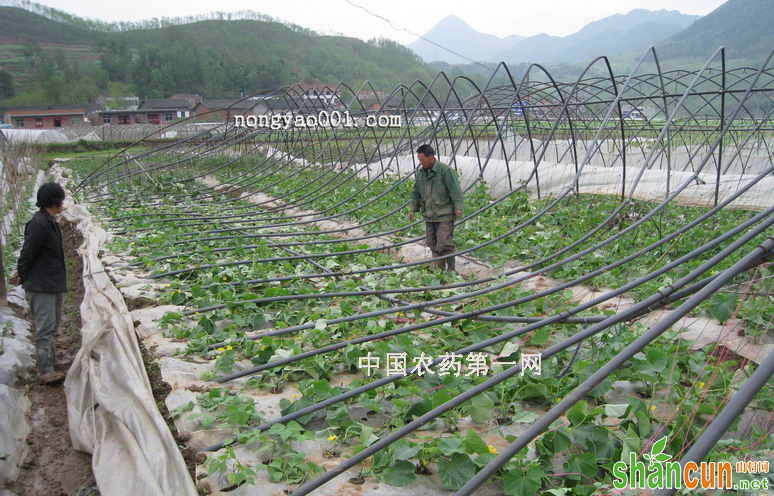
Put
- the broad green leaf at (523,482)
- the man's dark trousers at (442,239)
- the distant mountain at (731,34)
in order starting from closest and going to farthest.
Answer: the broad green leaf at (523,482) < the man's dark trousers at (442,239) < the distant mountain at (731,34)

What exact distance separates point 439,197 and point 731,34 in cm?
8047

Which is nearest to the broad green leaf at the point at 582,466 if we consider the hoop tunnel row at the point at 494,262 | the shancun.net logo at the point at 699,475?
the shancun.net logo at the point at 699,475

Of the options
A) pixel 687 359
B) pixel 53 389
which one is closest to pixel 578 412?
pixel 687 359

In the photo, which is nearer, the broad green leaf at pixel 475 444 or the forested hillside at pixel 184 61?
the broad green leaf at pixel 475 444

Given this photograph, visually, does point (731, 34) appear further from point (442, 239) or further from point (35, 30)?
point (35, 30)

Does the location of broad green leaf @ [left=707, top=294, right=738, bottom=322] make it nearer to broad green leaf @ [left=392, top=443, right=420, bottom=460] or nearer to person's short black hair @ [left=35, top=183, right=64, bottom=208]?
broad green leaf @ [left=392, top=443, right=420, bottom=460]

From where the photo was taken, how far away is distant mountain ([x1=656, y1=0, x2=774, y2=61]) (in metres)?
58.7

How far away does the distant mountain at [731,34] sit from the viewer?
58656 mm

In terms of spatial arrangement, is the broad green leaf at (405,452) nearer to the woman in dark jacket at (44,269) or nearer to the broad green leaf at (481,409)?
the broad green leaf at (481,409)

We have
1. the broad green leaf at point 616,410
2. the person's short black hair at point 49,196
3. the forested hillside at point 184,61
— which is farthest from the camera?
the forested hillside at point 184,61

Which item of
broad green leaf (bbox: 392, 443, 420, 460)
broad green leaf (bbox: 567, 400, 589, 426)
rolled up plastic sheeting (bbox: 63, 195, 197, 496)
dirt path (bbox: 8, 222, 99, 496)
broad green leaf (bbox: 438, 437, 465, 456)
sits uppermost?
broad green leaf (bbox: 567, 400, 589, 426)

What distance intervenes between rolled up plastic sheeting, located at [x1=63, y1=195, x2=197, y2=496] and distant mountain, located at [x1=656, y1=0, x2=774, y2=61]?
2630 inches

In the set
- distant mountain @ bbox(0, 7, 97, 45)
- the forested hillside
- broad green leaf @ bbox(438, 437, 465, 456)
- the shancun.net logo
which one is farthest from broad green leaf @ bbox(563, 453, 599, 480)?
distant mountain @ bbox(0, 7, 97, 45)

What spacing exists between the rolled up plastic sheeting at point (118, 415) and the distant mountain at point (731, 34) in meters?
A: 66.8
